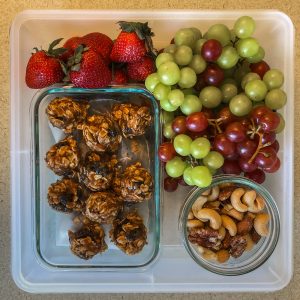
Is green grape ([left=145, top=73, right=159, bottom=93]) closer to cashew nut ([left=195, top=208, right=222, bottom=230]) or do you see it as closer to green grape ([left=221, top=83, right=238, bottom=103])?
green grape ([left=221, top=83, right=238, bottom=103])

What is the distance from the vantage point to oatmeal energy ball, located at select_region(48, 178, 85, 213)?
69cm

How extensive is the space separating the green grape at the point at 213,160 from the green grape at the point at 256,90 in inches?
4.0

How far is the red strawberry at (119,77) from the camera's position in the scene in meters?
0.70

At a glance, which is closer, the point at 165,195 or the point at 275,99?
the point at 275,99

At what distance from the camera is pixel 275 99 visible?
0.64 metres

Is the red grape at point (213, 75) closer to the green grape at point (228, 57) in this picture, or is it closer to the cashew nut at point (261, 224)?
the green grape at point (228, 57)

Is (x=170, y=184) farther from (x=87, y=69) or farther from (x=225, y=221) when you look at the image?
(x=87, y=69)

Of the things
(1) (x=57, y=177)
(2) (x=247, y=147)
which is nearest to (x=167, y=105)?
(2) (x=247, y=147)

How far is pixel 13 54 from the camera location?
0.72 meters

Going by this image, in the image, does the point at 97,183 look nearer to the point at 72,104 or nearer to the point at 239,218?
the point at 72,104

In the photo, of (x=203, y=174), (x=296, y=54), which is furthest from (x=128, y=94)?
(x=296, y=54)

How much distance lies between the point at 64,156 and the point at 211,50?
282 mm

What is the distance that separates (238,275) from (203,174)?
0.22m

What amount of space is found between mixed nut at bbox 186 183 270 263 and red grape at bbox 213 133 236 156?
0.08 m
